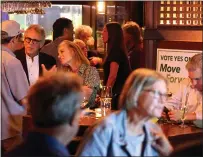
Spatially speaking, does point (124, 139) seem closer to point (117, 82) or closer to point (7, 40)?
point (7, 40)

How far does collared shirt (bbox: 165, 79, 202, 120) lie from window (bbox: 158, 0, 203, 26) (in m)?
0.73

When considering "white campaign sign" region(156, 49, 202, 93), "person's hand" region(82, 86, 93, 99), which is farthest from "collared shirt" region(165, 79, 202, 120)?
"person's hand" region(82, 86, 93, 99)

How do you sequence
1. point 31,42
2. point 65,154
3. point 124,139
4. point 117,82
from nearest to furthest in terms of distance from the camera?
point 65,154
point 124,139
point 31,42
point 117,82

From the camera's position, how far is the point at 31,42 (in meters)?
4.73

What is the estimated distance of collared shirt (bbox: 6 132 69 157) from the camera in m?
1.89

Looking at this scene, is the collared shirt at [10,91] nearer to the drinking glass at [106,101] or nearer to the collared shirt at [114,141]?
the drinking glass at [106,101]

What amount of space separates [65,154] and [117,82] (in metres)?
3.65

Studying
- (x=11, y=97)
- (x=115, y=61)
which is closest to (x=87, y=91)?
(x=11, y=97)

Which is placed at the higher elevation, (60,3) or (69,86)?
(60,3)

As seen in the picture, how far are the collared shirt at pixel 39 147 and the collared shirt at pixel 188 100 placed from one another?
184cm

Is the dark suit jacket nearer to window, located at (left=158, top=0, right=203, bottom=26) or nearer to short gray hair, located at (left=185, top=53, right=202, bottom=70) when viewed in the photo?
window, located at (left=158, top=0, right=203, bottom=26)

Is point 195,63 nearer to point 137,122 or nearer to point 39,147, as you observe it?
point 137,122

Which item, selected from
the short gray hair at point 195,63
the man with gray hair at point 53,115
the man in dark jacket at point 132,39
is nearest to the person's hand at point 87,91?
the short gray hair at point 195,63

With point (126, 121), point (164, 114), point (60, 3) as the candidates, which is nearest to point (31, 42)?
point (164, 114)
